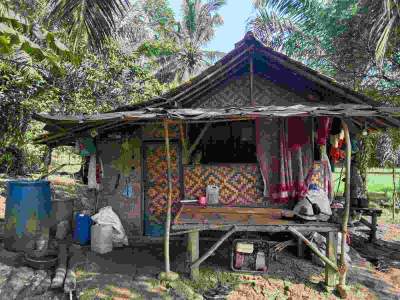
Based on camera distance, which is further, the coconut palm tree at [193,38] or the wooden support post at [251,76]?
the coconut palm tree at [193,38]

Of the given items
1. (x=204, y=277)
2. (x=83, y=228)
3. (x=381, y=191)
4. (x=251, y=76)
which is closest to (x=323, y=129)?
(x=251, y=76)

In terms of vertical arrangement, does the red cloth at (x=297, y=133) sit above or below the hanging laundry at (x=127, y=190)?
above

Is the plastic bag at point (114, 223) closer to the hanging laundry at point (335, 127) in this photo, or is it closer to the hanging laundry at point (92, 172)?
the hanging laundry at point (92, 172)

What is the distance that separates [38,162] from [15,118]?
24.7 feet

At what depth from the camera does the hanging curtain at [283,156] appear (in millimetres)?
6887

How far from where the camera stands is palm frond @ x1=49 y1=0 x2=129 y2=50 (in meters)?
5.25

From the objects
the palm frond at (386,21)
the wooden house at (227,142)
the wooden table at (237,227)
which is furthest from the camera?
the wooden house at (227,142)

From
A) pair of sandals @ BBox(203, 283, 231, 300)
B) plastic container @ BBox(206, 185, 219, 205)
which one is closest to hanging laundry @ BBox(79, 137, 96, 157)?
plastic container @ BBox(206, 185, 219, 205)

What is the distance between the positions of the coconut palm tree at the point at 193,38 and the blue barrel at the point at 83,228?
1790 cm

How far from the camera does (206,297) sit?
5035mm

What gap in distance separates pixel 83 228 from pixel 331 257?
4.78 metres

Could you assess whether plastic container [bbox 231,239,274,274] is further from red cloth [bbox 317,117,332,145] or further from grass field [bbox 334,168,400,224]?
grass field [bbox 334,168,400,224]

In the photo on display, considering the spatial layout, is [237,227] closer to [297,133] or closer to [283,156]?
[283,156]

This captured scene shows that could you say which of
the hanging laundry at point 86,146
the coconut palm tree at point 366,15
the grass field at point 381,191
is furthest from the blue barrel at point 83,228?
the grass field at point 381,191
